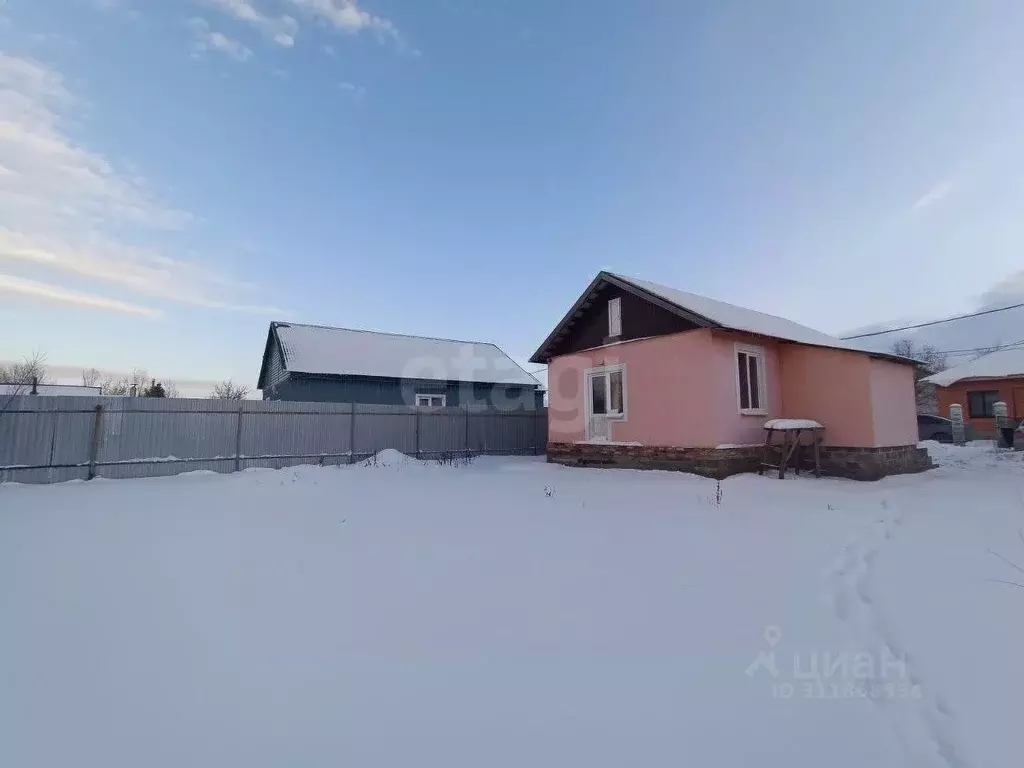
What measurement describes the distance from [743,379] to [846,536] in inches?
258

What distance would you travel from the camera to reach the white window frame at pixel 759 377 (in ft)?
37.5

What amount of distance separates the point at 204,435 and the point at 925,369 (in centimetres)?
5795

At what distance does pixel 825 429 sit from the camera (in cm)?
1157

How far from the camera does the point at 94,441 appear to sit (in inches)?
429

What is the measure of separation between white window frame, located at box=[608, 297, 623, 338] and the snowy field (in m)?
7.41

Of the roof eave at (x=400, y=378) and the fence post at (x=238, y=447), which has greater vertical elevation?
the roof eave at (x=400, y=378)

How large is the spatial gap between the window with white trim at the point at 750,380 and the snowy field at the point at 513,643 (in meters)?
5.28

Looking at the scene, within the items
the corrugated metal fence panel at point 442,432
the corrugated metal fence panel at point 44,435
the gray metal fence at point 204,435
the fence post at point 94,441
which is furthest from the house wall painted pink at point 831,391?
the corrugated metal fence panel at point 44,435

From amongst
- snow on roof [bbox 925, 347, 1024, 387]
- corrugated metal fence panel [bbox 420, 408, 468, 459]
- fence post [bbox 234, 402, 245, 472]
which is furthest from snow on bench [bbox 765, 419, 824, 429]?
snow on roof [bbox 925, 347, 1024, 387]

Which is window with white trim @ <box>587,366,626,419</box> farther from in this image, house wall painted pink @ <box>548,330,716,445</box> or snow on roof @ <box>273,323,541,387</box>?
snow on roof @ <box>273,323,541,387</box>

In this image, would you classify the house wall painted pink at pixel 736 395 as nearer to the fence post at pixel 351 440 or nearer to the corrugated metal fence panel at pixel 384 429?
the corrugated metal fence panel at pixel 384 429

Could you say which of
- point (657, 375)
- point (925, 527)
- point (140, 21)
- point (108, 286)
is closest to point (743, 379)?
point (657, 375)

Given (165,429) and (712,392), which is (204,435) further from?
(712,392)

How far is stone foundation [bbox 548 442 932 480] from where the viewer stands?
10741 millimetres
